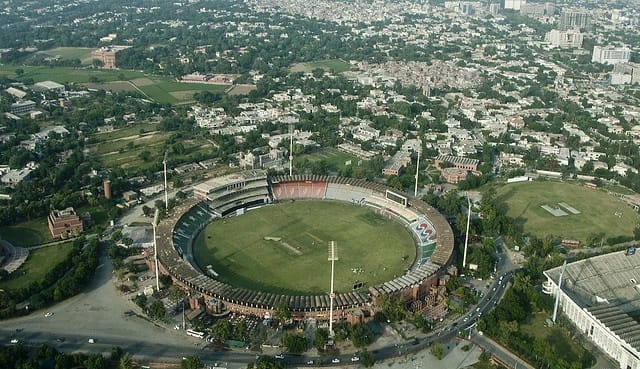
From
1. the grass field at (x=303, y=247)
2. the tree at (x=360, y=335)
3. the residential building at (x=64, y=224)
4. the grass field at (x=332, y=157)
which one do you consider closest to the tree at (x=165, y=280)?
the grass field at (x=303, y=247)

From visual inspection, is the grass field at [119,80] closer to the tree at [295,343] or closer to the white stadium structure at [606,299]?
the tree at [295,343]

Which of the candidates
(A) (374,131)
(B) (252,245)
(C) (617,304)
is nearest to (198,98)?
(A) (374,131)

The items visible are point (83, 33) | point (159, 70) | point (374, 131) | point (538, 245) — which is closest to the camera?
point (538, 245)

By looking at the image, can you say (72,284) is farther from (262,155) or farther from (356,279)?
(262,155)

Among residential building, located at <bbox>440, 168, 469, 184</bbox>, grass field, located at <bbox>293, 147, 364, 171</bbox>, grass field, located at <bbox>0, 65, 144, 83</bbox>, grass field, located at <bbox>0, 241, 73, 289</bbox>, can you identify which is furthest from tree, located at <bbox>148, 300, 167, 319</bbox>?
grass field, located at <bbox>0, 65, 144, 83</bbox>

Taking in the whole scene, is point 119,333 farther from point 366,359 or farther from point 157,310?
point 366,359

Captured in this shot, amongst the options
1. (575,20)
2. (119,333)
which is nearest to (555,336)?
(119,333)
